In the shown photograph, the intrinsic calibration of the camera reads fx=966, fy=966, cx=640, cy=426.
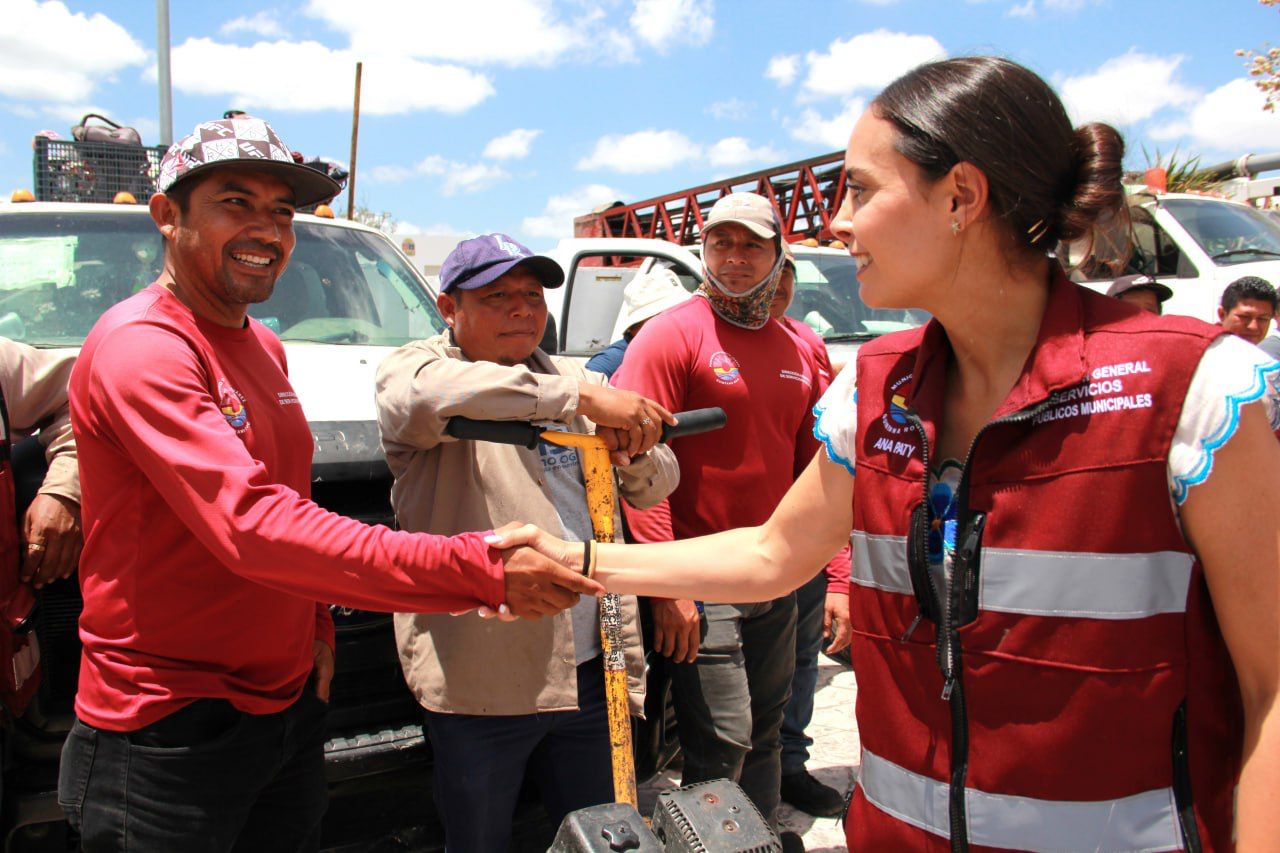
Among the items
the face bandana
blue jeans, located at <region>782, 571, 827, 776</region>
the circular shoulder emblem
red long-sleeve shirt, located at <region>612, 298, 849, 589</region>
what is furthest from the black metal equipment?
blue jeans, located at <region>782, 571, 827, 776</region>

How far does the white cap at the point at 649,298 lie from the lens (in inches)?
176

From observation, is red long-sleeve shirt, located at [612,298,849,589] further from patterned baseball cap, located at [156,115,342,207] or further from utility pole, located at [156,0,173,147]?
utility pole, located at [156,0,173,147]

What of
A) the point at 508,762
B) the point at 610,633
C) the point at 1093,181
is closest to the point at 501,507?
the point at 610,633

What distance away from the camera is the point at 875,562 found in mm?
1694

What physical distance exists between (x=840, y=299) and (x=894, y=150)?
19.0 feet

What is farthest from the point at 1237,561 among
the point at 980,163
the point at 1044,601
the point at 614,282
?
the point at 614,282

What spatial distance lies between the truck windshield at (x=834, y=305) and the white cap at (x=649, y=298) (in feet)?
7.57

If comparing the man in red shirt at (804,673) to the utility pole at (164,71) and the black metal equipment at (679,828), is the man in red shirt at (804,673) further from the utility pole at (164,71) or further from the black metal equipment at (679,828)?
the utility pole at (164,71)

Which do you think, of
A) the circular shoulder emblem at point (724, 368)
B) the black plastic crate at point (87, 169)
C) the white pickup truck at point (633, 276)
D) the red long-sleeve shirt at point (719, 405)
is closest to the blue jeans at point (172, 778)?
the red long-sleeve shirt at point (719, 405)

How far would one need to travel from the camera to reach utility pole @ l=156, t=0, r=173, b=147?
9789mm

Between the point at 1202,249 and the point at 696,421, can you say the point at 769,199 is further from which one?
the point at 696,421

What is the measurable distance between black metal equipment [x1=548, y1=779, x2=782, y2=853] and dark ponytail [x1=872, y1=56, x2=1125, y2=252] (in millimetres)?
1079

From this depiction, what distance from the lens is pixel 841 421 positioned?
184cm

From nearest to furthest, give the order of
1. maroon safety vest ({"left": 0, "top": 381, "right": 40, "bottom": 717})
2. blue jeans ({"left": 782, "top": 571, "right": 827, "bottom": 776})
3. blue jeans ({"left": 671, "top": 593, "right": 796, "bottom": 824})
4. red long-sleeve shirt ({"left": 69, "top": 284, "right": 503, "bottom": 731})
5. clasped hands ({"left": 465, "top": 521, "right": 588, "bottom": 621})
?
1. red long-sleeve shirt ({"left": 69, "top": 284, "right": 503, "bottom": 731})
2. clasped hands ({"left": 465, "top": 521, "right": 588, "bottom": 621})
3. maroon safety vest ({"left": 0, "top": 381, "right": 40, "bottom": 717})
4. blue jeans ({"left": 671, "top": 593, "right": 796, "bottom": 824})
5. blue jeans ({"left": 782, "top": 571, "right": 827, "bottom": 776})
